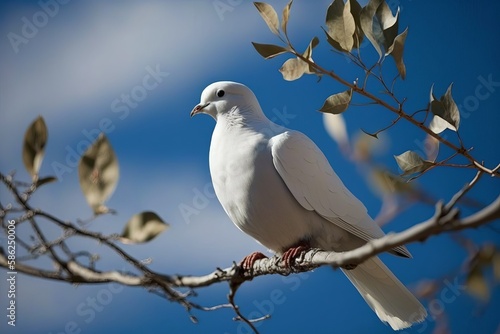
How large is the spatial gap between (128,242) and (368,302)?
A: 182cm

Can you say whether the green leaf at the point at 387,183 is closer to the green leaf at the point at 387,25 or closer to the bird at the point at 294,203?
the green leaf at the point at 387,25

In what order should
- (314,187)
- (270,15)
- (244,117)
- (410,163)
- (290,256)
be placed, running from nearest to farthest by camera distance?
(270,15) < (410,163) < (290,256) < (314,187) < (244,117)

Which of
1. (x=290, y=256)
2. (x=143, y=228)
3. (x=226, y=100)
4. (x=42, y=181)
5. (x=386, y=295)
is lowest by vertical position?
(x=386, y=295)

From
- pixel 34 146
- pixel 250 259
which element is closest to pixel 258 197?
pixel 250 259

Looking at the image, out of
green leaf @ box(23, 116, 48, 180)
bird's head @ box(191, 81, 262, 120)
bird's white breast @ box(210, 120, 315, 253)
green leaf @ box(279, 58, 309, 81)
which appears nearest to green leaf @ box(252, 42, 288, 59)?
green leaf @ box(279, 58, 309, 81)

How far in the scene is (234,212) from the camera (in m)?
2.22

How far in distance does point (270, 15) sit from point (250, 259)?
37.3 inches

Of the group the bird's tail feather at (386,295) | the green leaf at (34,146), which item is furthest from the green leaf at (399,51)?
the bird's tail feather at (386,295)

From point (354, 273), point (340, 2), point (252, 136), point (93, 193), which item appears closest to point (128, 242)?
point (93, 193)

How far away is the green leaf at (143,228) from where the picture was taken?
747 mm

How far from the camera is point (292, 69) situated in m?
1.31

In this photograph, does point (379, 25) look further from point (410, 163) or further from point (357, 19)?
point (410, 163)

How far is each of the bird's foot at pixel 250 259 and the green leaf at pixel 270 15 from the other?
741 millimetres

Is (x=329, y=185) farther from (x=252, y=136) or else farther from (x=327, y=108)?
(x=327, y=108)
